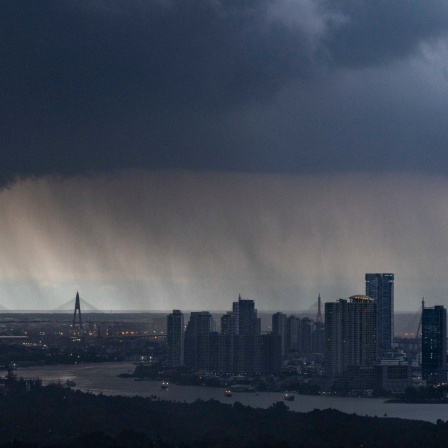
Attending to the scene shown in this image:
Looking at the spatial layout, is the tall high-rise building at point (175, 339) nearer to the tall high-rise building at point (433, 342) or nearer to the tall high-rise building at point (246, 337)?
the tall high-rise building at point (246, 337)

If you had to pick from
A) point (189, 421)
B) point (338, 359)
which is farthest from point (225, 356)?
point (189, 421)

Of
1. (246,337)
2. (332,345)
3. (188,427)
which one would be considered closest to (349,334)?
(332,345)

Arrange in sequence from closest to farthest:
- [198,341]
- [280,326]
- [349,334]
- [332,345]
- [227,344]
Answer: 1. [332,345]
2. [349,334]
3. [227,344]
4. [198,341]
5. [280,326]

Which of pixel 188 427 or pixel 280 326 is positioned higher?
pixel 280 326

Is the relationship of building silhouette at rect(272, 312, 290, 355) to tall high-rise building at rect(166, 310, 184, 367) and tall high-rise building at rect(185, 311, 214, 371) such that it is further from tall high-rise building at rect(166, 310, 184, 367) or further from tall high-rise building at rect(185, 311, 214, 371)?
tall high-rise building at rect(166, 310, 184, 367)

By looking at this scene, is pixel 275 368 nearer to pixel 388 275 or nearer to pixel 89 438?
pixel 388 275

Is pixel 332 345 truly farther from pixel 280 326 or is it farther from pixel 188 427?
pixel 188 427

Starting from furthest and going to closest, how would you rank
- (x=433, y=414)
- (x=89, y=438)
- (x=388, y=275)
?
(x=388, y=275), (x=433, y=414), (x=89, y=438)
